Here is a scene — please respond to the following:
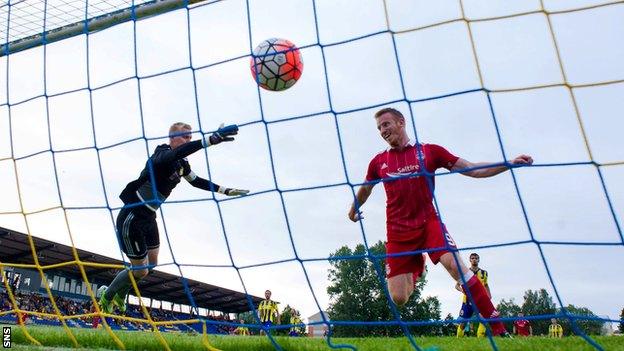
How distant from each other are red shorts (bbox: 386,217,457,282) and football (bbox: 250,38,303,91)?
138 centimetres

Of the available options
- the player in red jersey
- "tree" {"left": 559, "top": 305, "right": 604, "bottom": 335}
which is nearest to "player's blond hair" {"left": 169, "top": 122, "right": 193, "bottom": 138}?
the player in red jersey

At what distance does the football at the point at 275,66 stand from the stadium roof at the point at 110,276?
17.5m

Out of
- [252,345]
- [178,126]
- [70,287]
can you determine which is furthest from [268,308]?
[70,287]

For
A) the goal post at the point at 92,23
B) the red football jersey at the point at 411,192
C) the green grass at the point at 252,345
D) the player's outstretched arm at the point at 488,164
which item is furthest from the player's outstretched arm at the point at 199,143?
the player's outstretched arm at the point at 488,164

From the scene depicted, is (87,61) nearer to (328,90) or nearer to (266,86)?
(266,86)

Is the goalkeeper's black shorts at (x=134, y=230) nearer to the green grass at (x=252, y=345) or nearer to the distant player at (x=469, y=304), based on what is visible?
the green grass at (x=252, y=345)

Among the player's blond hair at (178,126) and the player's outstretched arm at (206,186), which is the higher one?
the player's blond hair at (178,126)

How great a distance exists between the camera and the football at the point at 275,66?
4.04 meters

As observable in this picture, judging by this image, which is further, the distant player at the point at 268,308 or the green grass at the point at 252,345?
the distant player at the point at 268,308

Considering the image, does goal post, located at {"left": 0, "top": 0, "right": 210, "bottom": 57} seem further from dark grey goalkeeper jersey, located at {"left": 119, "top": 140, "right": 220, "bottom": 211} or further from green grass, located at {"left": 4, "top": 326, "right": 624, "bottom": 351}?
green grass, located at {"left": 4, "top": 326, "right": 624, "bottom": 351}

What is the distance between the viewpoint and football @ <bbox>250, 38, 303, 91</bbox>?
4.04 m

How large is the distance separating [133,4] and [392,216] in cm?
246

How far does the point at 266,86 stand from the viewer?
164 inches

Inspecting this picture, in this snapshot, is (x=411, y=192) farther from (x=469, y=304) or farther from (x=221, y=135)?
(x=469, y=304)
